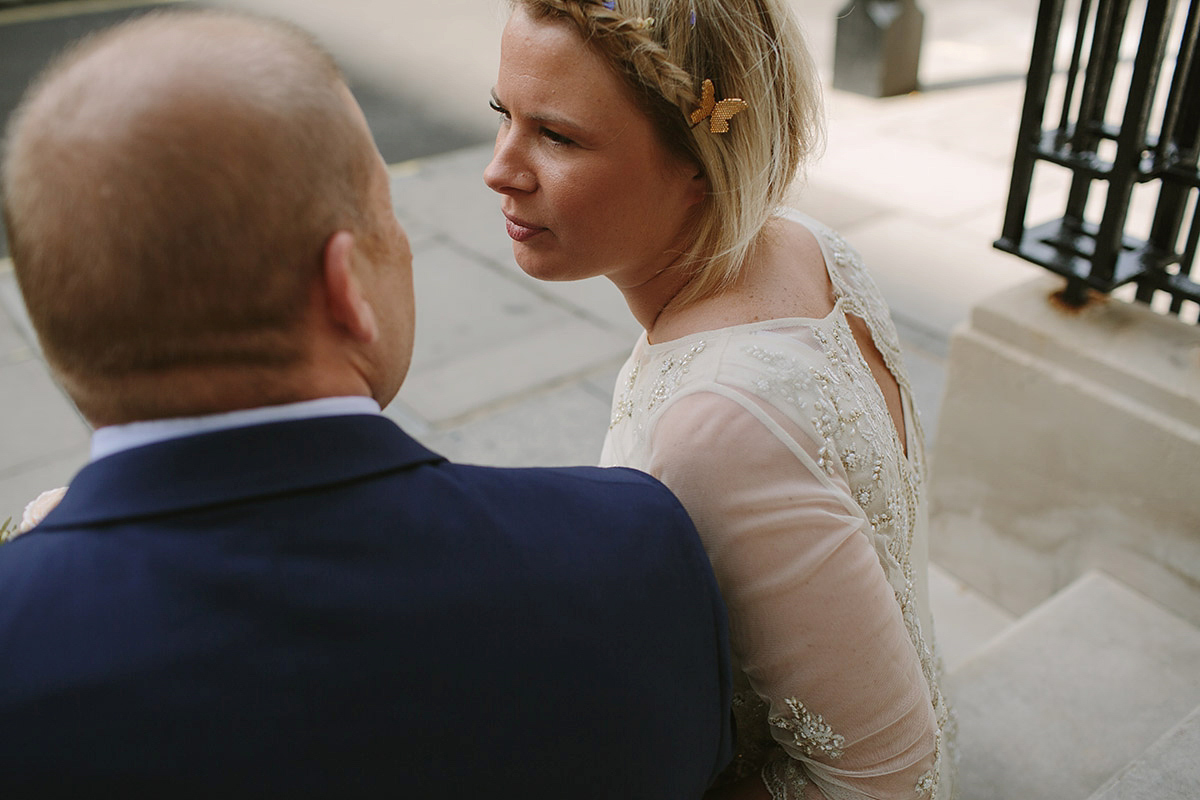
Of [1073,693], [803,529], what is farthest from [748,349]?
[1073,693]

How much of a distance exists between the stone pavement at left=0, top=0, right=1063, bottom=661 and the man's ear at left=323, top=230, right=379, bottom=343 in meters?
1.07

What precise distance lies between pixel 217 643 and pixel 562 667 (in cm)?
35

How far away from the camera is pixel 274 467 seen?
967mm

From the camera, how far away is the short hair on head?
0.88m

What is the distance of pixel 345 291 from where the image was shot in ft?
3.20

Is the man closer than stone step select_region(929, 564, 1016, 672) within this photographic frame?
Yes

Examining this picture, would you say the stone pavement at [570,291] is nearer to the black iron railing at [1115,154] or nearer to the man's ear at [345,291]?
the black iron railing at [1115,154]

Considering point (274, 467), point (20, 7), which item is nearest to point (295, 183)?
point (274, 467)

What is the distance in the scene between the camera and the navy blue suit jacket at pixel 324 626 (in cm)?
88

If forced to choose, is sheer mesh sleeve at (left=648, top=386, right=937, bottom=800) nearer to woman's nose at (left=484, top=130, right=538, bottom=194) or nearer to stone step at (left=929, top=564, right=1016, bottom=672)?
woman's nose at (left=484, top=130, right=538, bottom=194)

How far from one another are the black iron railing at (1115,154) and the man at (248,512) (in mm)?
2469

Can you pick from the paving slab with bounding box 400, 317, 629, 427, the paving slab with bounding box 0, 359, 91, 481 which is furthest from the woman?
the paving slab with bounding box 0, 359, 91, 481

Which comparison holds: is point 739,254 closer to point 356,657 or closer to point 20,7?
point 356,657

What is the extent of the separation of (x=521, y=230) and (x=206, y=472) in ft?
3.02
